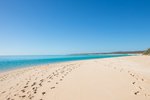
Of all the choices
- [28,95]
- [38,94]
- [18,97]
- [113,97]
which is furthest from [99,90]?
[18,97]

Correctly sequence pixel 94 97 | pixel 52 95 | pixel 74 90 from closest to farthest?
pixel 94 97 → pixel 52 95 → pixel 74 90

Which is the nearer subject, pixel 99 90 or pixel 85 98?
pixel 85 98

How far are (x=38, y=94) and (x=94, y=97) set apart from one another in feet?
8.41

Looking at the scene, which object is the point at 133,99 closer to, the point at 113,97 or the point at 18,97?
the point at 113,97

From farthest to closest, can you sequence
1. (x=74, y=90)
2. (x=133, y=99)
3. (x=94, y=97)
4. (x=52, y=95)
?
(x=74, y=90)
(x=52, y=95)
(x=94, y=97)
(x=133, y=99)

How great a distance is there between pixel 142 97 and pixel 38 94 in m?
4.42

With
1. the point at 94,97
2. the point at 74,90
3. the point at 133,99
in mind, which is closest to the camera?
the point at 133,99

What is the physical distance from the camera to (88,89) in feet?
21.4

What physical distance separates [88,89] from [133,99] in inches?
81.9

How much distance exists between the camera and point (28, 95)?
618cm

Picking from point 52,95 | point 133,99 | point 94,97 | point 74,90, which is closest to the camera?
point 133,99

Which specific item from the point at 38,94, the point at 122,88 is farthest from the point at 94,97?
the point at 38,94

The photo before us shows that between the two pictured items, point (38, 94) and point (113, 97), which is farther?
point (38, 94)

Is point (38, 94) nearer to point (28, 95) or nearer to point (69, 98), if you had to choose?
point (28, 95)
